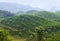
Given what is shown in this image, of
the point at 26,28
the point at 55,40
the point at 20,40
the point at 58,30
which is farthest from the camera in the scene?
the point at 26,28

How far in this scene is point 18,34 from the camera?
571ft

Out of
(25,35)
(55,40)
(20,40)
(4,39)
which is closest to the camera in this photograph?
(4,39)

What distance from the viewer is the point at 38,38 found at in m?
91.6

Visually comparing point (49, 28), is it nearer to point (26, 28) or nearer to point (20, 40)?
point (26, 28)

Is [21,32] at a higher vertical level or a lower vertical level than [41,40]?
lower

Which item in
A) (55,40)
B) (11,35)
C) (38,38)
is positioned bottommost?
(11,35)

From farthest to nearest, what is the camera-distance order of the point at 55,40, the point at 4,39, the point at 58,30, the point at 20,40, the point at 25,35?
the point at 58,30
the point at 25,35
the point at 20,40
the point at 55,40
the point at 4,39

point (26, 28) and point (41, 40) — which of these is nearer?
point (41, 40)

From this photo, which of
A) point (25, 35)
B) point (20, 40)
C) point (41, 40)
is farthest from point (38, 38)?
point (25, 35)

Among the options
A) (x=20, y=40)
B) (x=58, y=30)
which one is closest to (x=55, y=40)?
(x=20, y=40)

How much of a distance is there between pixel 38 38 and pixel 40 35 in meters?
2.09

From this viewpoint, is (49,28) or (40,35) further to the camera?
(49,28)

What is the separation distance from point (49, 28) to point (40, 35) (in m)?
104

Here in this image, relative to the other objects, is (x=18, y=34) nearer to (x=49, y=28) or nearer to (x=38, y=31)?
(x=49, y=28)
